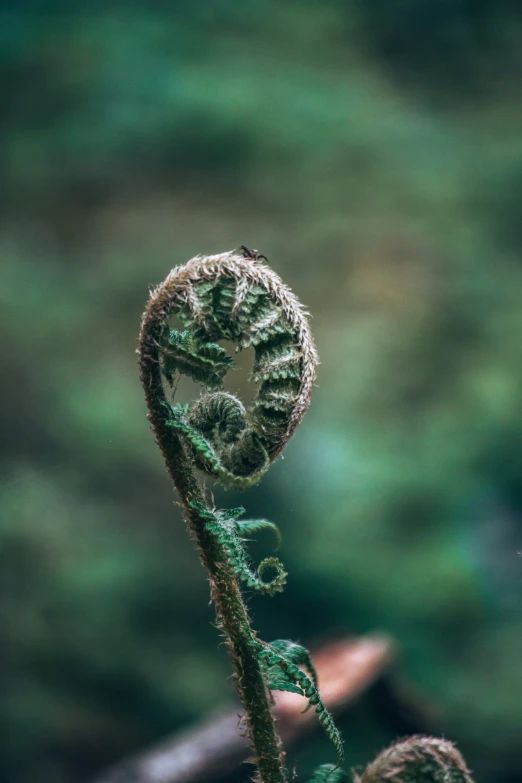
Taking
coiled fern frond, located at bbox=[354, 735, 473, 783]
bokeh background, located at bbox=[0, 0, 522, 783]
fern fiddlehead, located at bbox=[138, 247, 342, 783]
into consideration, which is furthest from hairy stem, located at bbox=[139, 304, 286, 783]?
bokeh background, located at bbox=[0, 0, 522, 783]

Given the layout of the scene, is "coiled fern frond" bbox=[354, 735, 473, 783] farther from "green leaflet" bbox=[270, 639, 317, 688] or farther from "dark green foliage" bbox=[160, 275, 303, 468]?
"dark green foliage" bbox=[160, 275, 303, 468]

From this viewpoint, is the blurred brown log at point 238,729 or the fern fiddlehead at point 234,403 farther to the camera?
the blurred brown log at point 238,729

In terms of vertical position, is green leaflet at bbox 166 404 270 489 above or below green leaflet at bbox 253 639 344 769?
above

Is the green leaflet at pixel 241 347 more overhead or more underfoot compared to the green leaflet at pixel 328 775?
more overhead

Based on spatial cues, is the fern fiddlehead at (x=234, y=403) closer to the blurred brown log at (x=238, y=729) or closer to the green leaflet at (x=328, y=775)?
the green leaflet at (x=328, y=775)

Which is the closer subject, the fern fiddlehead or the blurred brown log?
the fern fiddlehead

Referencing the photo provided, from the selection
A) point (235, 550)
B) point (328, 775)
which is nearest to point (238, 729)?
point (328, 775)

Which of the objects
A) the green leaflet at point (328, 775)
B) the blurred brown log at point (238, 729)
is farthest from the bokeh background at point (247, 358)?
the green leaflet at point (328, 775)

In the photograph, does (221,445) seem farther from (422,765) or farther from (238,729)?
(238,729)
